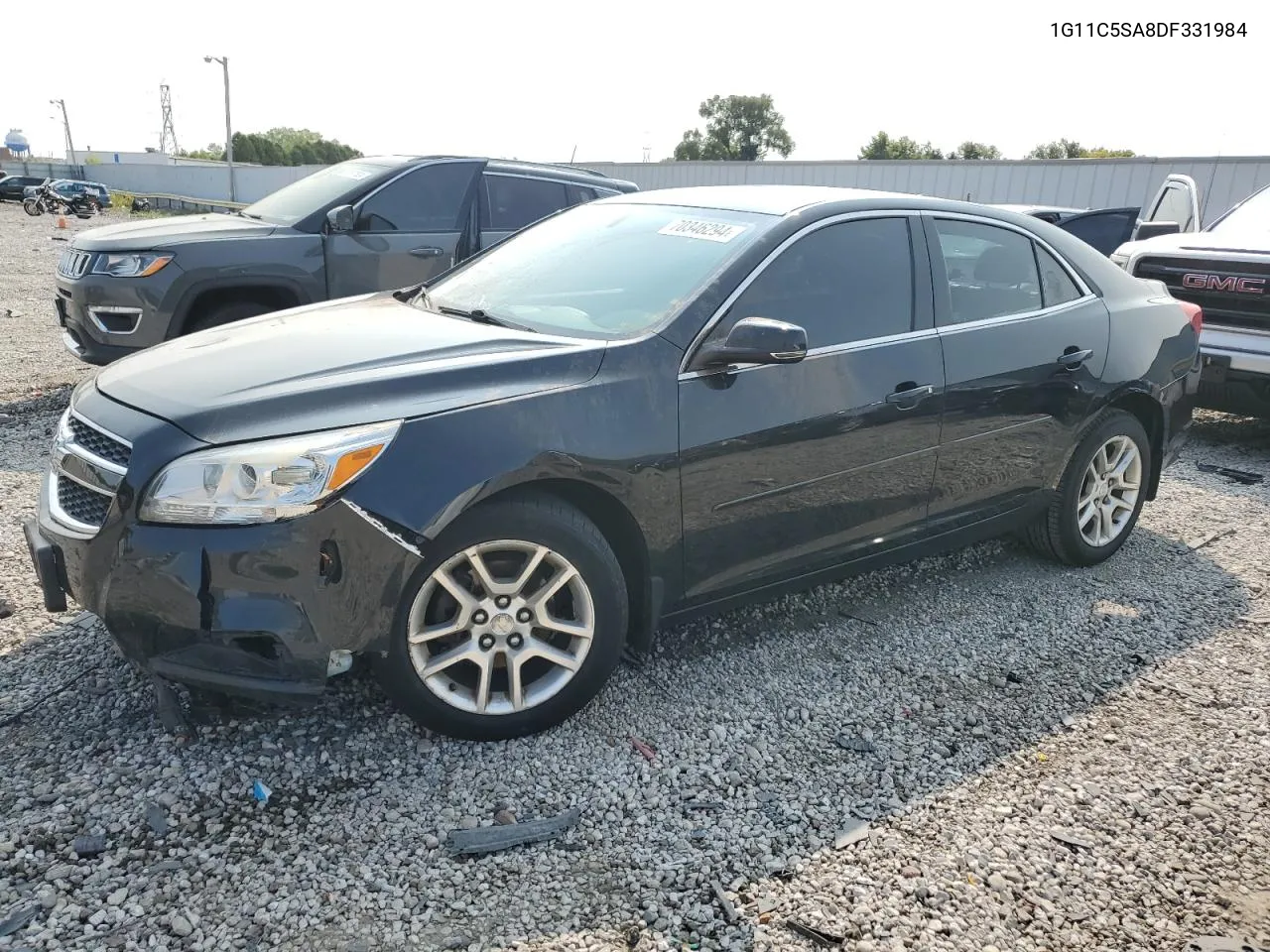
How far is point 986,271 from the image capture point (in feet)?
13.7

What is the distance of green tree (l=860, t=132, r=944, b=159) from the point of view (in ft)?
236

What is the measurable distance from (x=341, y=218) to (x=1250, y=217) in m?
7.17

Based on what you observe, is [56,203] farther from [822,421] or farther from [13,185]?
[822,421]

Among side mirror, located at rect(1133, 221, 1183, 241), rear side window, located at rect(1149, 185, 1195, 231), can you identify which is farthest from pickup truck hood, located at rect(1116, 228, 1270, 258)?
rear side window, located at rect(1149, 185, 1195, 231)

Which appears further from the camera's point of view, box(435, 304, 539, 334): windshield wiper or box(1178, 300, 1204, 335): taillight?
box(1178, 300, 1204, 335): taillight

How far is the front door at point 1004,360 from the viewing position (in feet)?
12.9

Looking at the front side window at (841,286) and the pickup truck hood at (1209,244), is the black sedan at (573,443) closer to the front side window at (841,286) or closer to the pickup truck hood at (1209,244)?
the front side window at (841,286)

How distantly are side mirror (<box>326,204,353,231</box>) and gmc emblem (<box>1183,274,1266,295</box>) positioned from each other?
6048 mm

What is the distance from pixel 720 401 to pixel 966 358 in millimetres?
1277

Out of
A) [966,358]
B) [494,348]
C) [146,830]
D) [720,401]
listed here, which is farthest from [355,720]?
[966,358]

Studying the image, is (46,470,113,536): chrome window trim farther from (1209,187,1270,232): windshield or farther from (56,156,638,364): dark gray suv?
(1209,187,1270,232): windshield

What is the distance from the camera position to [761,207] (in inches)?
147

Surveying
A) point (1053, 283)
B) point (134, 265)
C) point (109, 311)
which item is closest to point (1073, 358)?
point (1053, 283)

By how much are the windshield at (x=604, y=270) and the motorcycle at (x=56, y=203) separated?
39209 millimetres
